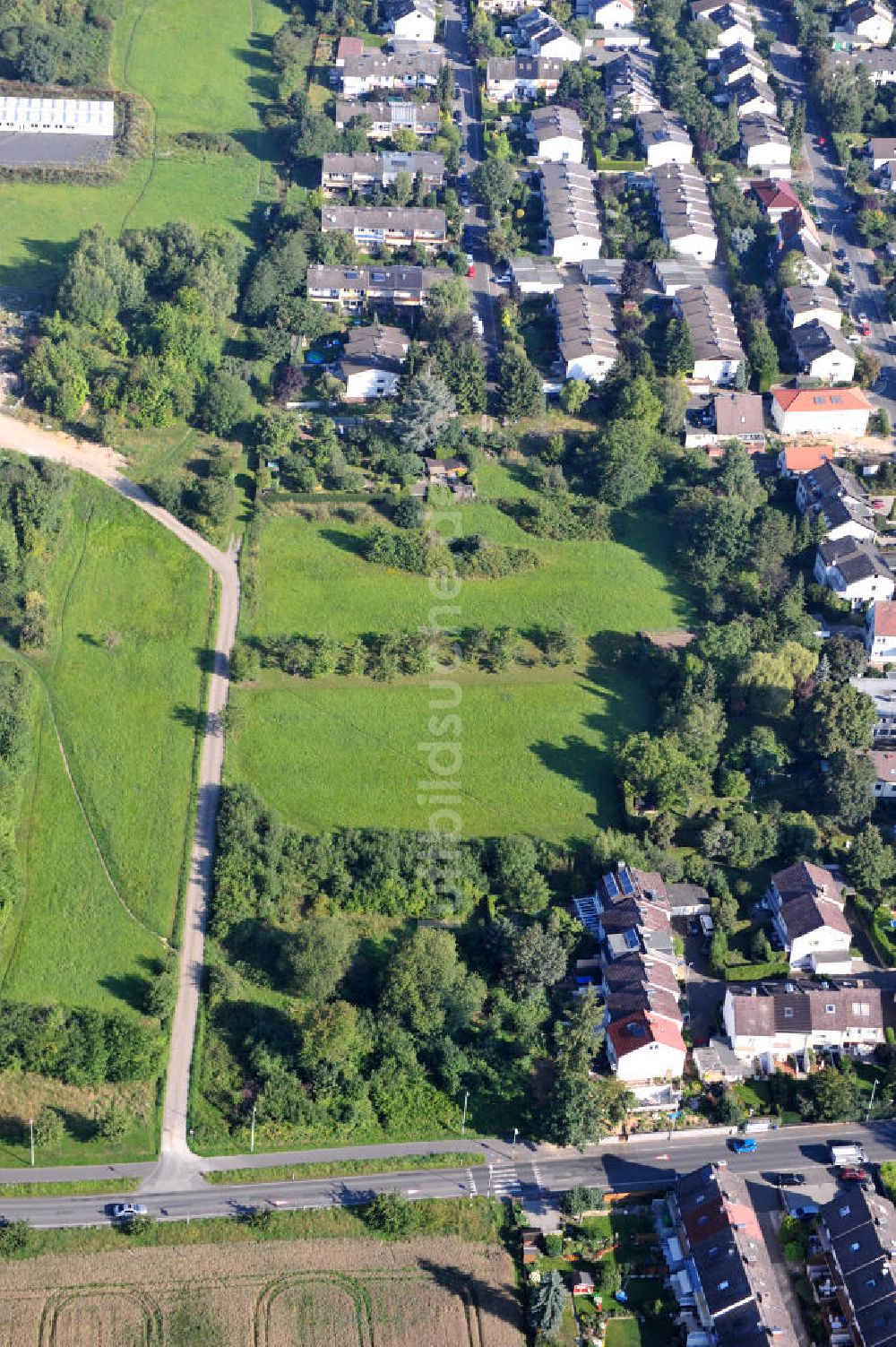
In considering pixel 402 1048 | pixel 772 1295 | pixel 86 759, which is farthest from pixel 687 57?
pixel 772 1295

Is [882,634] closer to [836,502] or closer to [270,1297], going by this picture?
[836,502]

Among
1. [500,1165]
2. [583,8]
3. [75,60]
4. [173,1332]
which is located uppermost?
[583,8]

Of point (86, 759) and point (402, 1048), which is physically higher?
point (86, 759)

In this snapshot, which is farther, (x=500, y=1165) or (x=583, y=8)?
(x=583, y=8)

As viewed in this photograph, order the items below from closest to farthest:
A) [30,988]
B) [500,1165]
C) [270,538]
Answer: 1. [500,1165]
2. [30,988]
3. [270,538]

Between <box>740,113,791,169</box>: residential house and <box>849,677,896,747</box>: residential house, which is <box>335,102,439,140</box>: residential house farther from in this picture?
<box>849,677,896,747</box>: residential house

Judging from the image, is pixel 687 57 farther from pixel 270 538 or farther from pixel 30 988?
pixel 30 988

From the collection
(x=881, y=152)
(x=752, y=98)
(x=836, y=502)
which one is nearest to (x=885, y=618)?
(x=836, y=502)
